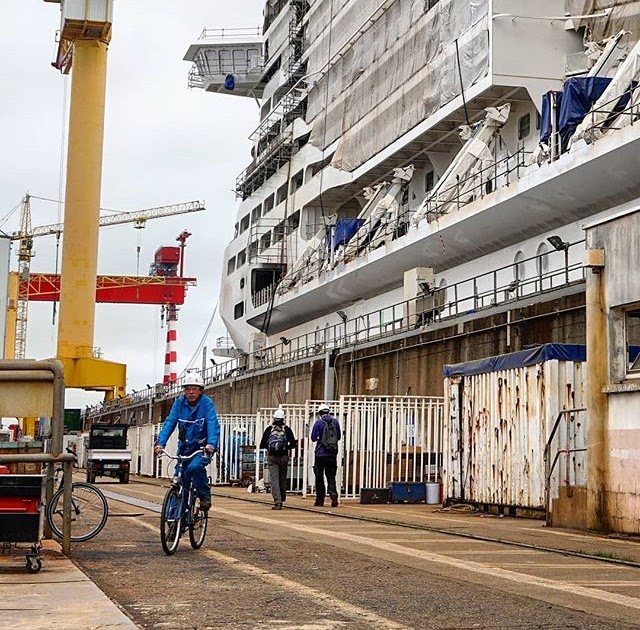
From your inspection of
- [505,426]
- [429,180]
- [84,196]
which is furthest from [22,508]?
[429,180]

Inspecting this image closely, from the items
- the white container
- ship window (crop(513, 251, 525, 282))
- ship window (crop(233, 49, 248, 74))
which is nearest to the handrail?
the white container

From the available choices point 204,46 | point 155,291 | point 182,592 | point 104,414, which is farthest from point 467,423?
point 104,414

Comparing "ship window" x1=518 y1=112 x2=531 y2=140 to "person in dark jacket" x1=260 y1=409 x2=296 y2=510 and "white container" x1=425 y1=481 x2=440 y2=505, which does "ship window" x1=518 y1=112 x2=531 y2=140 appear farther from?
"person in dark jacket" x1=260 y1=409 x2=296 y2=510

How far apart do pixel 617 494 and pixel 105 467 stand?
2681 centimetres

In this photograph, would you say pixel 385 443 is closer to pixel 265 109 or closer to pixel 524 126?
pixel 524 126

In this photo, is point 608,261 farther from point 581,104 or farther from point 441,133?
Result: point 441,133

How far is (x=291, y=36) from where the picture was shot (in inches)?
2520

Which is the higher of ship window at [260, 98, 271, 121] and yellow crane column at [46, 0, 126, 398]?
ship window at [260, 98, 271, 121]

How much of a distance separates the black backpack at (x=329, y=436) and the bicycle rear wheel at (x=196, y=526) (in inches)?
382

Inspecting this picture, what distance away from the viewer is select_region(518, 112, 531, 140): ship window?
36.8 metres

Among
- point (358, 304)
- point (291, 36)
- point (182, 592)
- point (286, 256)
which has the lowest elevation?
point (182, 592)

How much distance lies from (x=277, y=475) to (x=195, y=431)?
8479mm

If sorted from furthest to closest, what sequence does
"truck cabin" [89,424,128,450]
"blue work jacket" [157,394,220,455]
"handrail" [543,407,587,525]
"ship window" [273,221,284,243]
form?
"ship window" [273,221,284,243] < "truck cabin" [89,424,128,450] < "handrail" [543,407,587,525] < "blue work jacket" [157,394,220,455]

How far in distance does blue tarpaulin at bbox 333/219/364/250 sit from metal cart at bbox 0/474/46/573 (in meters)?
39.0
